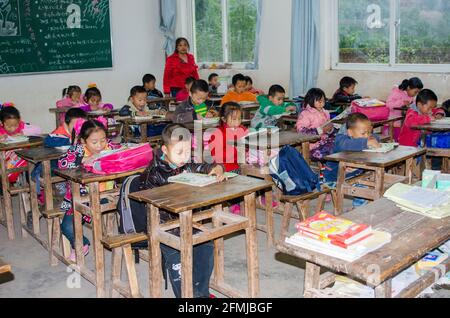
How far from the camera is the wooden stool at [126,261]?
264 cm

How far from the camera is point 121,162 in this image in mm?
3002

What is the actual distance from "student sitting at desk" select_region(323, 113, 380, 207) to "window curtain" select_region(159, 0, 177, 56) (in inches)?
216

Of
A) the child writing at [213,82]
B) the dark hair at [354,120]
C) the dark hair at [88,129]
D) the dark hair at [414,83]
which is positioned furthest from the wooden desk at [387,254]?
the child writing at [213,82]

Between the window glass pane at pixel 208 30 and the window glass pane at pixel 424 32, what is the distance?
3058 millimetres

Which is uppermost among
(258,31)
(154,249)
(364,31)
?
(258,31)

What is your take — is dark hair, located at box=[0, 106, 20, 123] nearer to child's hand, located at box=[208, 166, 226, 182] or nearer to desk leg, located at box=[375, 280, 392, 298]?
child's hand, located at box=[208, 166, 226, 182]

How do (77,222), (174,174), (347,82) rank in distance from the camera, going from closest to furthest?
(174,174), (77,222), (347,82)

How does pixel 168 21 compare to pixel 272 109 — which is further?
pixel 168 21

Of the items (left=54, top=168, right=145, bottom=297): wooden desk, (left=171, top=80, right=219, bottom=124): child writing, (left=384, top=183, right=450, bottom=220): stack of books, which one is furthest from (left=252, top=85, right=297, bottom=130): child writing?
(left=384, top=183, right=450, bottom=220): stack of books

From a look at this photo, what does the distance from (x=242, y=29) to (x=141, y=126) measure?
3.21 m

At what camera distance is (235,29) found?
8.18 meters

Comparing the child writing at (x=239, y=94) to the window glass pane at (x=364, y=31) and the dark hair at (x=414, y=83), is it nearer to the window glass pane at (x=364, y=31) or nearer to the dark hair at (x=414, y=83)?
the window glass pane at (x=364, y=31)

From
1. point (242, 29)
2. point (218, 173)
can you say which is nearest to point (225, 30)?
point (242, 29)

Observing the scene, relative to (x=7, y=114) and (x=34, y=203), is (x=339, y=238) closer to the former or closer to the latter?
(x=34, y=203)
